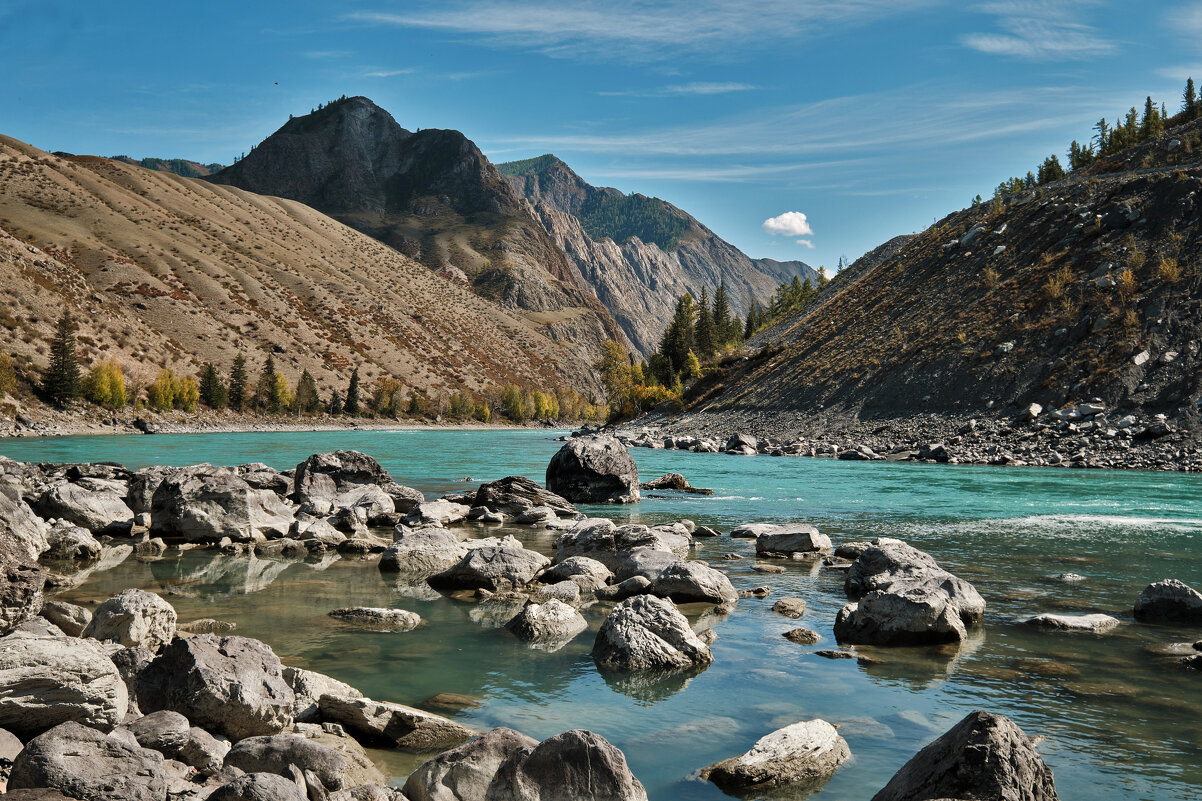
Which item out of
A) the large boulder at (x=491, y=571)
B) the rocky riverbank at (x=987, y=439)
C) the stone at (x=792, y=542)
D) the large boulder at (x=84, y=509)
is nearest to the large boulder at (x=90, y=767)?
the large boulder at (x=491, y=571)

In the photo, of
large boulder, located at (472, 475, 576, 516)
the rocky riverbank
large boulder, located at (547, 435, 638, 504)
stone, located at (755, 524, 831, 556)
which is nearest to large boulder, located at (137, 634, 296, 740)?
stone, located at (755, 524, 831, 556)

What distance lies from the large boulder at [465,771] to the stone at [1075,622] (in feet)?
30.5

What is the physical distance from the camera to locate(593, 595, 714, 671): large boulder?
413 inches

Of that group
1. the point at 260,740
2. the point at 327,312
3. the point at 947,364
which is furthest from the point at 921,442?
the point at 327,312

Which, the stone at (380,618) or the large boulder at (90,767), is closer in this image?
the large boulder at (90,767)

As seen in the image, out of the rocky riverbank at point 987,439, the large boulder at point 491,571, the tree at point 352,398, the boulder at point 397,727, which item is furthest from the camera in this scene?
the tree at point 352,398

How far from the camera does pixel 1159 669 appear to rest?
10.1 metres

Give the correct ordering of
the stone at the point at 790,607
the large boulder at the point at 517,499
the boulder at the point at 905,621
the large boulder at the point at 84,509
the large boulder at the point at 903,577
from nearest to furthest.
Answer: the boulder at the point at 905,621 → the large boulder at the point at 903,577 → the stone at the point at 790,607 → the large boulder at the point at 84,509 → the large boulder at the point at 517,499

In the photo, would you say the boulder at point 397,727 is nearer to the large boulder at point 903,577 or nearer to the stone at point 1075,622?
the large boulder at point 903,577

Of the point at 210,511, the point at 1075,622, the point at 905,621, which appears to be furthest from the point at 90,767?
the point at 210,511

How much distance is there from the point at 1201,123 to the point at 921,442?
4923cm

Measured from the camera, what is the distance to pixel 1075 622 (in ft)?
39.8

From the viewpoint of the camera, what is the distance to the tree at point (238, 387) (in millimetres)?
123000

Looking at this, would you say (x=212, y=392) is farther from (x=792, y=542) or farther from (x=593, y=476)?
(x=792, y=542)
